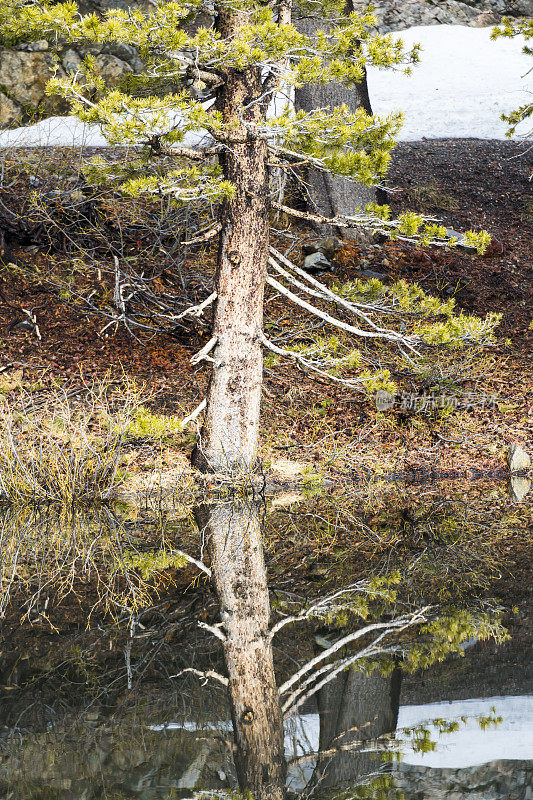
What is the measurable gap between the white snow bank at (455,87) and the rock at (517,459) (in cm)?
904

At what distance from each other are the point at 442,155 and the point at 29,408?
9.72m

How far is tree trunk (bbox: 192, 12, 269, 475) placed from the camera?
7078 millimetres

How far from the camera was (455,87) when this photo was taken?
20.1m

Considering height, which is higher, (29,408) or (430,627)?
(430,627)

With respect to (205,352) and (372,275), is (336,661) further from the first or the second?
(372,275)

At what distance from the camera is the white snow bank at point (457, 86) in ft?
58.5

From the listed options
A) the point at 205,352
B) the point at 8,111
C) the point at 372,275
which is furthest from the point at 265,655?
the point at 8,111

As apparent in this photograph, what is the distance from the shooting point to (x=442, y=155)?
49.3 feet

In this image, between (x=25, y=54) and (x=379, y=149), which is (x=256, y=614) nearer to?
(x=379, y=149)

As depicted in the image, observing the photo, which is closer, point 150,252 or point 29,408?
point 29,408

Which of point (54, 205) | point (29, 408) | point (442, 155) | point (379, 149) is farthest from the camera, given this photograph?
point (442, 155)

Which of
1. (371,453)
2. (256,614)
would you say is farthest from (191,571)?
(371,453)

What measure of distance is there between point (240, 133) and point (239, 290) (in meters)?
1.31

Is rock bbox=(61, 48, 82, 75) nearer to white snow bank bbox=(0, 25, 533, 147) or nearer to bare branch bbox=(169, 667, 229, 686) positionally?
white snow bank bbox=(0, 25, 533, 147)
